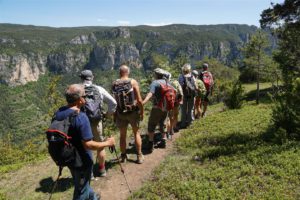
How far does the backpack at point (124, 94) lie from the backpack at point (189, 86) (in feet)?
12.7

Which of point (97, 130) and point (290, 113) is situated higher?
point (290, 113)

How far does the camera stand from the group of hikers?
498 centimetres

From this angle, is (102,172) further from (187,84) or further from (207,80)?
(207,80)

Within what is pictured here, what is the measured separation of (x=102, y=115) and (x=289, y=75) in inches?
261

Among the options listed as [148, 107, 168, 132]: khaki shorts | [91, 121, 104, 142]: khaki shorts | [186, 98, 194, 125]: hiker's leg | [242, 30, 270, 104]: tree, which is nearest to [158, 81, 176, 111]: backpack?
[148, 107, 168, 132]: khaki shorts

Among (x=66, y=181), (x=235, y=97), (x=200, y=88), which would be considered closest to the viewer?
(x=66, y=181)

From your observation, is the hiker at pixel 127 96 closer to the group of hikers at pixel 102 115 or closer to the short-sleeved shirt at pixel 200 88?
the group of hikers at pixel 102 115

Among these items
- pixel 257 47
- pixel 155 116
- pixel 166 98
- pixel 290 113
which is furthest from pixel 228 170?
pixel 257 47

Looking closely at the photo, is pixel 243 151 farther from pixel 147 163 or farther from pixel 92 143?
pixel 92 143

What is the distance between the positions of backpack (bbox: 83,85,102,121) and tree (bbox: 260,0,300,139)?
4.76 m

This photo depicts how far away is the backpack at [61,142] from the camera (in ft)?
16.0

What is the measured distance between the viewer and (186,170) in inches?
309

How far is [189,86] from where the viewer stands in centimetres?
1150

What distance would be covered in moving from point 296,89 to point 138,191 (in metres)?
5.17
